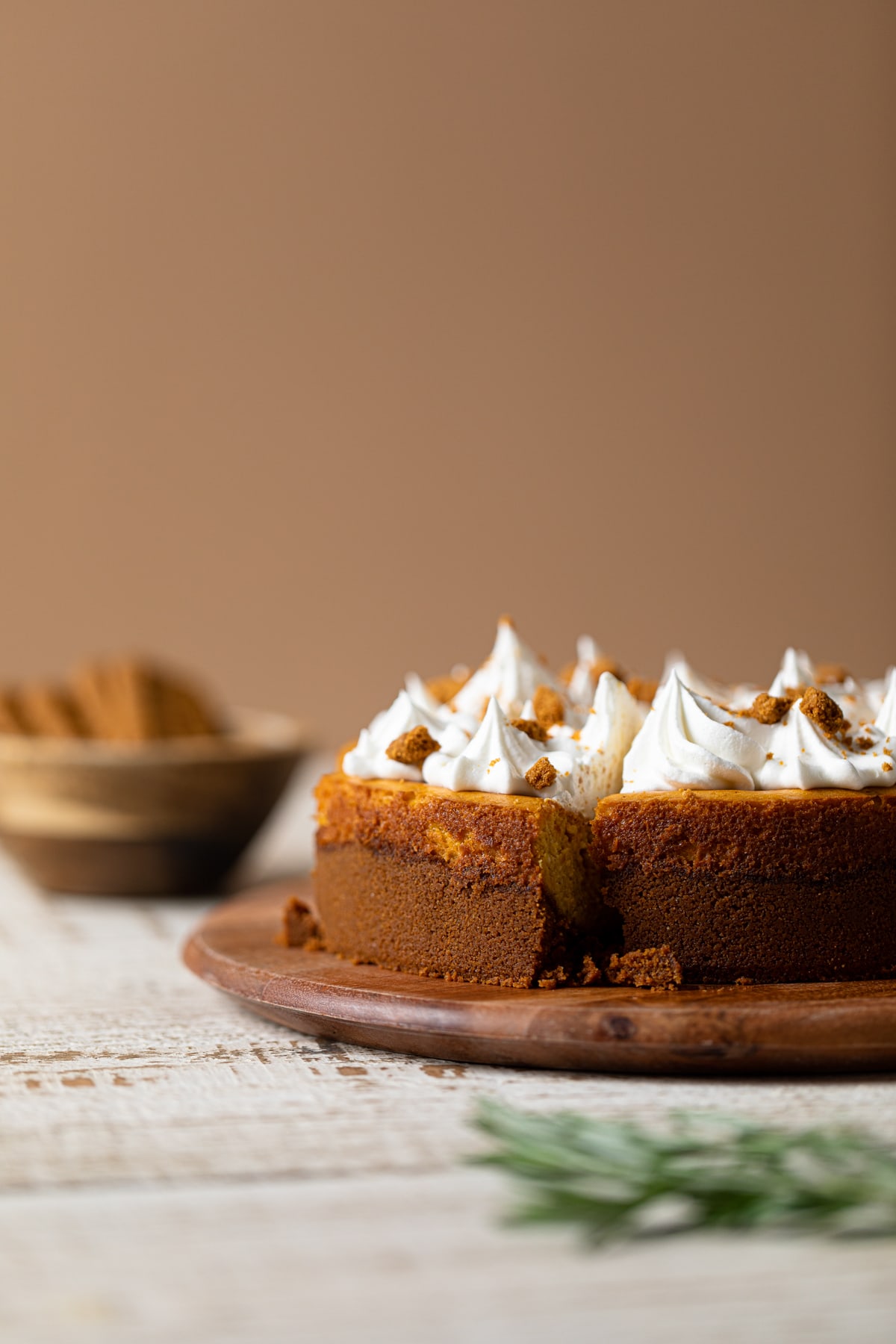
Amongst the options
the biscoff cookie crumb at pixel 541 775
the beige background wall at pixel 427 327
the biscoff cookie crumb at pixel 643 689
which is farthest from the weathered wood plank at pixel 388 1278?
the beige background wall at pixel 427 327

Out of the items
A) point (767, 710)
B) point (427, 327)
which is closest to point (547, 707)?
point (767, 710)

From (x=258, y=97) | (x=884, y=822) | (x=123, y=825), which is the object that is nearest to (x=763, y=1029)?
(x=884, y=822)

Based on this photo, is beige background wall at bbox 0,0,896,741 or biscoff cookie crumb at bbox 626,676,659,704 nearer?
biscoff cookie crumb at bbox 626,676,659,704

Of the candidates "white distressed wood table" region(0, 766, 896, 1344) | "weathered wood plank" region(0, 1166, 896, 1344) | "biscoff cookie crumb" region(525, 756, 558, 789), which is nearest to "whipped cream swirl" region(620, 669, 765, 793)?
"biscoff cookie crumb" region(525, 756, 558, 789)

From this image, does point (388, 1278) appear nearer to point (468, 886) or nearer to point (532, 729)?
point (468, 886)

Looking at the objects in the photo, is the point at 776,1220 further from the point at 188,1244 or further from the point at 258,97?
the point at 258,97

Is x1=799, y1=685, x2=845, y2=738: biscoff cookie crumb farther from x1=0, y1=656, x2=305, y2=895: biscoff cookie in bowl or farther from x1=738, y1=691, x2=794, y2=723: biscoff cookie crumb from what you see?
x1=0, y1=656, x2=305, y2=895: biscoff cookie in bowl

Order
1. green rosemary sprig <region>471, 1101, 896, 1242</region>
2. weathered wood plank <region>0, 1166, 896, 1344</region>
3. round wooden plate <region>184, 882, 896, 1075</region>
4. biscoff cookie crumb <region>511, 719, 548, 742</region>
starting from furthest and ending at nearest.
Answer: biscoff cookie crumb <region>511, 719, 548, 742</region> < round wooden plate <region>184, 882, 896, 1075</region> < green rosemary sprig <region>471, 1101, 896, 1242</region> < weathered wood plank <region>0, 1166, 896, 1344</region>
